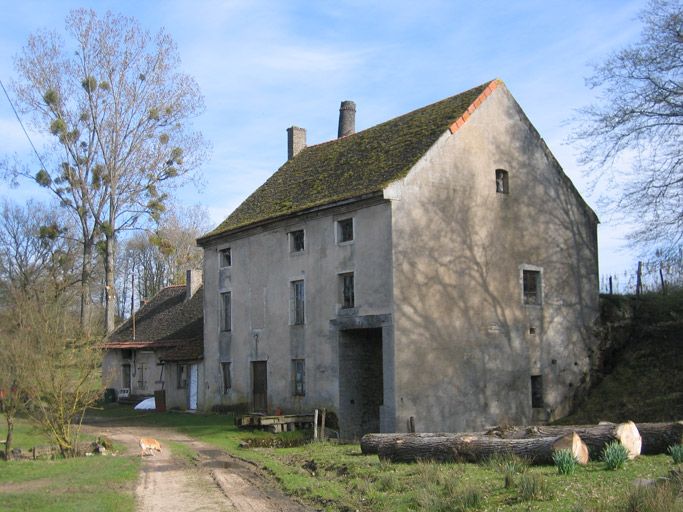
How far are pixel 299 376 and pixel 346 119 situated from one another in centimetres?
1260

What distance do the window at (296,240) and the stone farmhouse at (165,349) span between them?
8007mm

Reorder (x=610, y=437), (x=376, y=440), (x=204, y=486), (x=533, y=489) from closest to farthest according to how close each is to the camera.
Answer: (x=533, y=489), (x=610, y=437), (x=204, y=486), (x=376, y=440)

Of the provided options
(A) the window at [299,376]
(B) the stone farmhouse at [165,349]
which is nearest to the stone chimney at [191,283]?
(B) the stone farmhouse at [165,349]

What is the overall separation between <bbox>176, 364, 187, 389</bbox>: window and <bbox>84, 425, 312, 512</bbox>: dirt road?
12.4 metres

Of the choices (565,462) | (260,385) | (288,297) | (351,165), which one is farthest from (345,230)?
(565,462)

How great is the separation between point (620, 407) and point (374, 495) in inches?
563

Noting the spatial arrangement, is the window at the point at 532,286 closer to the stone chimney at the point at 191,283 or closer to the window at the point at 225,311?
the window at the point at 225,311

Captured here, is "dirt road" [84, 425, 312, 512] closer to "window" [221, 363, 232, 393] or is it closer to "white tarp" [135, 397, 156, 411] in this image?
"window" [221, 363, 232, 393]

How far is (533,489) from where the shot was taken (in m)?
10.8

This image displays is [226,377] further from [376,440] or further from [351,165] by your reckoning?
[376,440]

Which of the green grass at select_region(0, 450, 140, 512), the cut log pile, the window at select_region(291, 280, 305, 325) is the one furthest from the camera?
the window at select_region(291, 280, 305, 325)

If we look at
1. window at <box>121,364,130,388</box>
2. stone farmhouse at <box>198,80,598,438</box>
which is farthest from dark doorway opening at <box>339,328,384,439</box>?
window at <box>121,364,130,388</box>

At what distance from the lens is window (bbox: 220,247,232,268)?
30.7 meters

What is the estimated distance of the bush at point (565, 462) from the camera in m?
12.2
